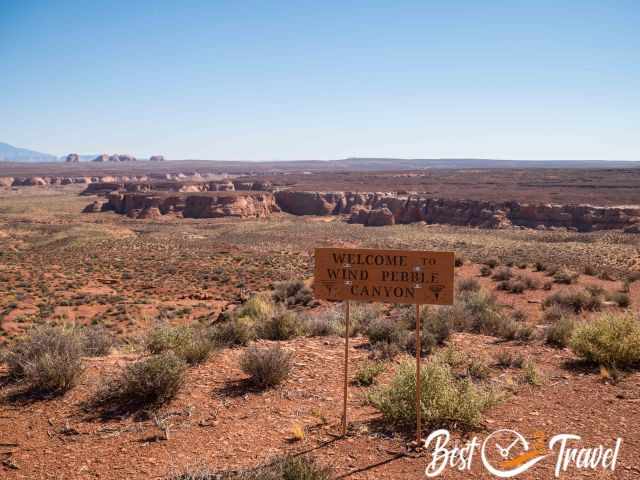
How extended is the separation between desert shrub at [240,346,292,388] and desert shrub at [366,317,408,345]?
2.65 m

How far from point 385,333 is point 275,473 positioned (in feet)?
17.6

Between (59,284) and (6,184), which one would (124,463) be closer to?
(59,284)

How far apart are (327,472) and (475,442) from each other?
1.78 m

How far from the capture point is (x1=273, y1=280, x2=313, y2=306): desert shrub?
18.4 m

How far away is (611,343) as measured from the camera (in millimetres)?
7512

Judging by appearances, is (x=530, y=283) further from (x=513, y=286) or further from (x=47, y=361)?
(x=47, y=361)

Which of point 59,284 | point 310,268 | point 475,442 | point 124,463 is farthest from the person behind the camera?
point 310,268

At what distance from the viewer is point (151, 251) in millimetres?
37656

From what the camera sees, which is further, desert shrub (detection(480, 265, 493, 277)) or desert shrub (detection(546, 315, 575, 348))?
desert shrub (detection(480, 265, 493, 277))

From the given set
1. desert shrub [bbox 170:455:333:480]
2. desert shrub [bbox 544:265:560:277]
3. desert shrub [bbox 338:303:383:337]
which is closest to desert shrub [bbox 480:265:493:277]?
desert shrub [bbox 544:265:560:277]

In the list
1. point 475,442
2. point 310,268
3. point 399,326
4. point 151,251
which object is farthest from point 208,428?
point 151,251

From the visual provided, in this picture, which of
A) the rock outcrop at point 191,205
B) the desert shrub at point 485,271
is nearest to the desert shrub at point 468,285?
the desert shrub at point 485,271

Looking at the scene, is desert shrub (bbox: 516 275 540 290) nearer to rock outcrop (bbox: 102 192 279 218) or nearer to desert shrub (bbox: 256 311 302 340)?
desert shrub (bbox: 256 311 302 340)
